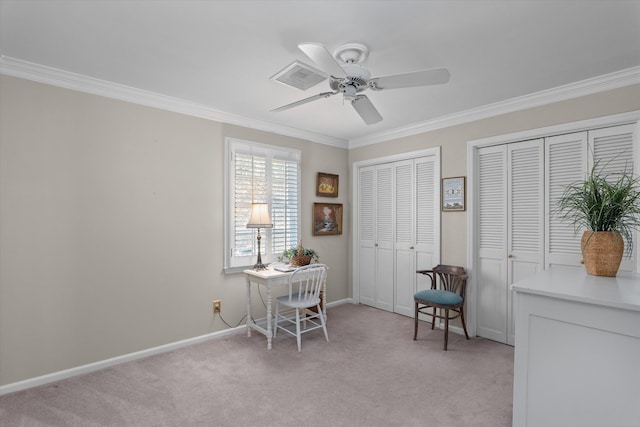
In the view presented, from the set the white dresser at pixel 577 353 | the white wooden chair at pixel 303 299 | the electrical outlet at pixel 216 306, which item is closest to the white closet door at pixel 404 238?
the white wooden chair at pixel 303 299

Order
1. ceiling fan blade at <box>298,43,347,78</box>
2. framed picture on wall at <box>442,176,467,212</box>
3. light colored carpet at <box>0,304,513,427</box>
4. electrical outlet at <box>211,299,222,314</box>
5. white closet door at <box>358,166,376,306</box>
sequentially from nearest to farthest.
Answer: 1. ceiling fan blade at <box>298,43,347,78</box>
2. light colored carpet at <box>0,304,513,427</box>
3. electrical outlet at <box>211,299,222,314</box>
4. framed picture on wall at <box>442,176,467,212</box>
5. white closet door at <box>358,166,376,306</box>

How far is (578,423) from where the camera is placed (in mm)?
1529

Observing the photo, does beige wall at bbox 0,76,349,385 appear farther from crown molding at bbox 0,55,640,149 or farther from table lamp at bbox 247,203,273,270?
table lamp at bbox 247,203,273,270

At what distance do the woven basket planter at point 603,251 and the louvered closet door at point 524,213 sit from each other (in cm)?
137

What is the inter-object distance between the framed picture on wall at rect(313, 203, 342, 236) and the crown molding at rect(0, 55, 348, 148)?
44.8 inches

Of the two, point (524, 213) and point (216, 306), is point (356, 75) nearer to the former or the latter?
point (524, 213)

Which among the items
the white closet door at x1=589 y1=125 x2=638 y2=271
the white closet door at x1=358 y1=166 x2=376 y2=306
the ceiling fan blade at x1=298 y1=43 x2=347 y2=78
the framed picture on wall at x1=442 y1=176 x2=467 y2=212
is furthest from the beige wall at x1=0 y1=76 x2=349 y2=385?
the white closet door at x1=589 y1=125 x2=638 y2=271

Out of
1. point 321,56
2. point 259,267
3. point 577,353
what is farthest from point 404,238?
point 321,56

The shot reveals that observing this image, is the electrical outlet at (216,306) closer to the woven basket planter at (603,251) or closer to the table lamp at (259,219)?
the table lamp at (259,219)

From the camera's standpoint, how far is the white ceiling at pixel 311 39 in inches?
72.7

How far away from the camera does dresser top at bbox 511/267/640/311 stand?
1.42 metres

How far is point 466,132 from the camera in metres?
3.68

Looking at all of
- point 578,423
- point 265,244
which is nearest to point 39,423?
point 265,244

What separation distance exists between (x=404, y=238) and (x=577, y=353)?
2853 millimetres
